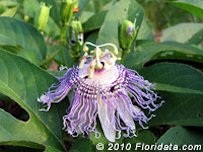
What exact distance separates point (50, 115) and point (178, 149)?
0.72 feet

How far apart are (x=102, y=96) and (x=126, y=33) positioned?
5.7 inches

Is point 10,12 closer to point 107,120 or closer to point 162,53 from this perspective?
point 162,53

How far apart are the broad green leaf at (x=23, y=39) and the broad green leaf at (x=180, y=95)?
0.29m

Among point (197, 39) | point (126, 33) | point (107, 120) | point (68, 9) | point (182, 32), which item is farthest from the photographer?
point (182, 32)

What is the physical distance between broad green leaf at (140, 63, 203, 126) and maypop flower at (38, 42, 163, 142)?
47 millimetres

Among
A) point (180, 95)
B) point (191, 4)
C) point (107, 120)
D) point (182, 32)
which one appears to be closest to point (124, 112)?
point (107, 120)

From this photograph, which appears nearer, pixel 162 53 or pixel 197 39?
pixel 162 53

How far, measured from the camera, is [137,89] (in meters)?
0.83

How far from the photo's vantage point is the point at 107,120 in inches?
31.1

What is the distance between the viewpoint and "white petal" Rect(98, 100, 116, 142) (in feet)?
2.59

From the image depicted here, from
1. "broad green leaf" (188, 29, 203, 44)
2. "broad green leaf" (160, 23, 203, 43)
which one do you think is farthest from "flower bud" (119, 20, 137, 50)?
"broad green leaf" (160, 23, 203, 43)

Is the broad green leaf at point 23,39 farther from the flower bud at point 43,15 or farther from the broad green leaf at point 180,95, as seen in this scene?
the broad green leaf at point 180,95

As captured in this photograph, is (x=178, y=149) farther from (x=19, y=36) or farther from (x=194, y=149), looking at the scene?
(x=19, y=36)

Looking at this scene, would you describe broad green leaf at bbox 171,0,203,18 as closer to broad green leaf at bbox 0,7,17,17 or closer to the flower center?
the flower center
